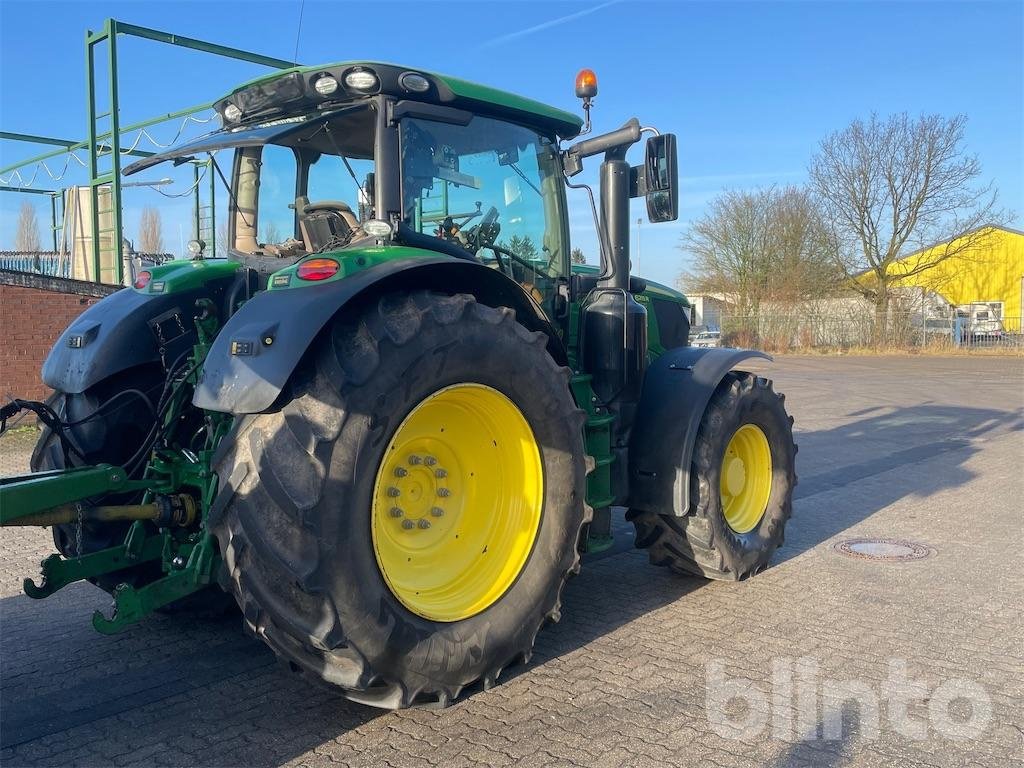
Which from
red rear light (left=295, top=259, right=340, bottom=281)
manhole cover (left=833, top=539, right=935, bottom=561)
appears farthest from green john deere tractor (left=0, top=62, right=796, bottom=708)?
manhole cover (left=833, top=539, right=935, bottom=561)

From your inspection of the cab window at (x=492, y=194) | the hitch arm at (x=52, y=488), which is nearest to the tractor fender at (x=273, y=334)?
the hitch arm at (x=52, y=488)

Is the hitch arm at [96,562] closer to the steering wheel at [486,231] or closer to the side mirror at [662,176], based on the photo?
the steering wheel at [486,231]

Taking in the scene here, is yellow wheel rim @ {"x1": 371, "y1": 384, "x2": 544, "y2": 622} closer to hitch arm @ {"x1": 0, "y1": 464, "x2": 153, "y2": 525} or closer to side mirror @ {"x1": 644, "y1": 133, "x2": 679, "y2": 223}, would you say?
hitch arm @ {"x1": 0, "y1": 464, "x2": 153, "y2": 525}

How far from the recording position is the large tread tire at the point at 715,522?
4852 millimetres

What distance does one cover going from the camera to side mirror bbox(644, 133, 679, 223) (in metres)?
4.66

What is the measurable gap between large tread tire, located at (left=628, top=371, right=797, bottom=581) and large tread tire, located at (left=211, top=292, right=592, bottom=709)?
1.69 m

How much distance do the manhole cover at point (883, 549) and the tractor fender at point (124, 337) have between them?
4486 millimetres

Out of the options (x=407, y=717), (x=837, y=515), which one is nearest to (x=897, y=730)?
(x=407, y=717)

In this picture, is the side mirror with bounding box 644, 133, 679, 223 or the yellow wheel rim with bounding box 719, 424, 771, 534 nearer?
the side mirror with bounding box 644, 133, 679, 223

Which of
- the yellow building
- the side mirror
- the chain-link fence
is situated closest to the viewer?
the side mirror

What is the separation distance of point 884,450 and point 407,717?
8819 millimetres

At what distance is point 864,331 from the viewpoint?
3359 cm

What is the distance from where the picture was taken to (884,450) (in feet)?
34.9

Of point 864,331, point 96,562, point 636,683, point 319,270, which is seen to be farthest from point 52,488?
point 864,331
